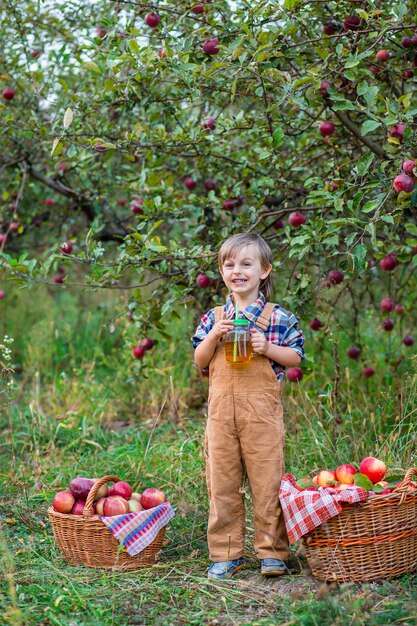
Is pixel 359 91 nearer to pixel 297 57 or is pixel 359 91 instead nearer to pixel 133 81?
pixel 297 57

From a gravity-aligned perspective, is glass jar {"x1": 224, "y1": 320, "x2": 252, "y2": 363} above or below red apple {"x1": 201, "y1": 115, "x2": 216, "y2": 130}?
below

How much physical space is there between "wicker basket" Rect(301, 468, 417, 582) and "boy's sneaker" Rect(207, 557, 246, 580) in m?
0.32

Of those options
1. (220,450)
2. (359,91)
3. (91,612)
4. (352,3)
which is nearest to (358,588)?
(220,450)

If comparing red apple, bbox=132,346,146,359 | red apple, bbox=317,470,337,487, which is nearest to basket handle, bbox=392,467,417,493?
red apple, bbox=317,470,337,487

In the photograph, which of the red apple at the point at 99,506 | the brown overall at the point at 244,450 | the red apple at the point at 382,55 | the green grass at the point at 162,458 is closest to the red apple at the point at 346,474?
the brown overall at the point at 244,450

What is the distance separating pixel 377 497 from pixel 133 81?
2093 millimetres

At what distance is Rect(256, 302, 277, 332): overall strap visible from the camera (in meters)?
2.95

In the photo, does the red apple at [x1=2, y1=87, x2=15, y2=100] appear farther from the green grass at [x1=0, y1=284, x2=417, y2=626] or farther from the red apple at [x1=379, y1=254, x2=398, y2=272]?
the red apple at [x1=379, y1=254, x2=398, y2=272]

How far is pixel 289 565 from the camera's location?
3006 mm

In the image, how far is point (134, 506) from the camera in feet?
10.2

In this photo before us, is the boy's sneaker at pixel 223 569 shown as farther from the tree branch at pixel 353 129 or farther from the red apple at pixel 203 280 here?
the tree branch at pixel 353 129

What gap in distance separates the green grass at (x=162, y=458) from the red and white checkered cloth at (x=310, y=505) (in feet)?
0.42

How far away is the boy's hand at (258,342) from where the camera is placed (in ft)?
9.26

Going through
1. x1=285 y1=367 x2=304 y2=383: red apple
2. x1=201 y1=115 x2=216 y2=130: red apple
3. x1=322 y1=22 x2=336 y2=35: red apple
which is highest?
x1=322 y1=22 x2=336 y2=35: red apple
